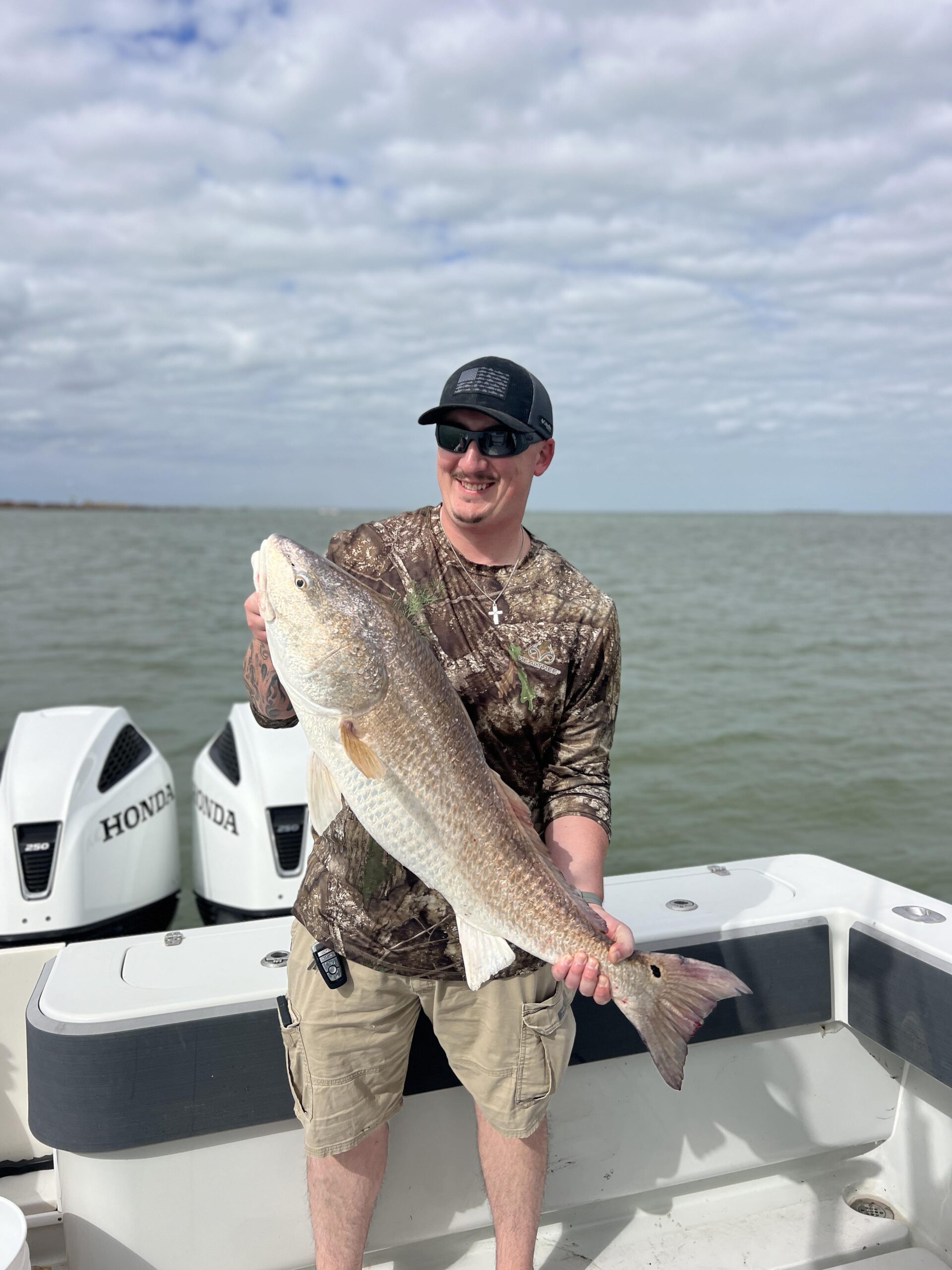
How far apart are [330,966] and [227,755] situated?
303 cm

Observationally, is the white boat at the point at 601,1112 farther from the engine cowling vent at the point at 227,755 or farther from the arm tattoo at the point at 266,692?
the engine cowling vent at the point at 227,755

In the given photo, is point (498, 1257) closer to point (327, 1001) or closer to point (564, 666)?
point (327, 1001)

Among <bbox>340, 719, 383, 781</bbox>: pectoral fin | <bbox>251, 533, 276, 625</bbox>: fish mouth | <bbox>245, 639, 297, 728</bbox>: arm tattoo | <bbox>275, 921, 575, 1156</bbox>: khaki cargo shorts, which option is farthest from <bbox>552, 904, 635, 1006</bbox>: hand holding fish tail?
<bbox>251, 533, 276, 625</bbox>: fish mouth

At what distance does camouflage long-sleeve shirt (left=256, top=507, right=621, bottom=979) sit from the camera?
102 inches

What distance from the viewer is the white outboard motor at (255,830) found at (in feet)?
15.8

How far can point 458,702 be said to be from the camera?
246 centimetres

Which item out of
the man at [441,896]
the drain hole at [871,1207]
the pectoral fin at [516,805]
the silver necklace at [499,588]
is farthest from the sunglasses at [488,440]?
the drain hole at [871,1207]

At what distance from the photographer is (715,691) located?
1677cm

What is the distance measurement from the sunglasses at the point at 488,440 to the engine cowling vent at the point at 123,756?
304 centimetres

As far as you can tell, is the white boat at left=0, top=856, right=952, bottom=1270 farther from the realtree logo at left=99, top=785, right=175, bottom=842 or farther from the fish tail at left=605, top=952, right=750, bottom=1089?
the realtree logo at left=99, top=785, right=175, bottom=842

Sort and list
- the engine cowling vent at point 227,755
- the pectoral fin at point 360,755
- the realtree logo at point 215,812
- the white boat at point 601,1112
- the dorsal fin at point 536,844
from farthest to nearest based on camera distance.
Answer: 1. the engine cowling vent at point 227,755
2. the realtree logo at point 215,812
3. the white boat at point 601,1112
4. the dorsal fin at point 536,844
5. the pectoral fin at point 360,755

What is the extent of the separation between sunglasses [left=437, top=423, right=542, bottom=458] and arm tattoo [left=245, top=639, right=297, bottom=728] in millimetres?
778

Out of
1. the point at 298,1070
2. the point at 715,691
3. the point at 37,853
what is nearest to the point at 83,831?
the point at 37,853

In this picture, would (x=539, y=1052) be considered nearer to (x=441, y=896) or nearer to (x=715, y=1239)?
(x=441, y=896)
